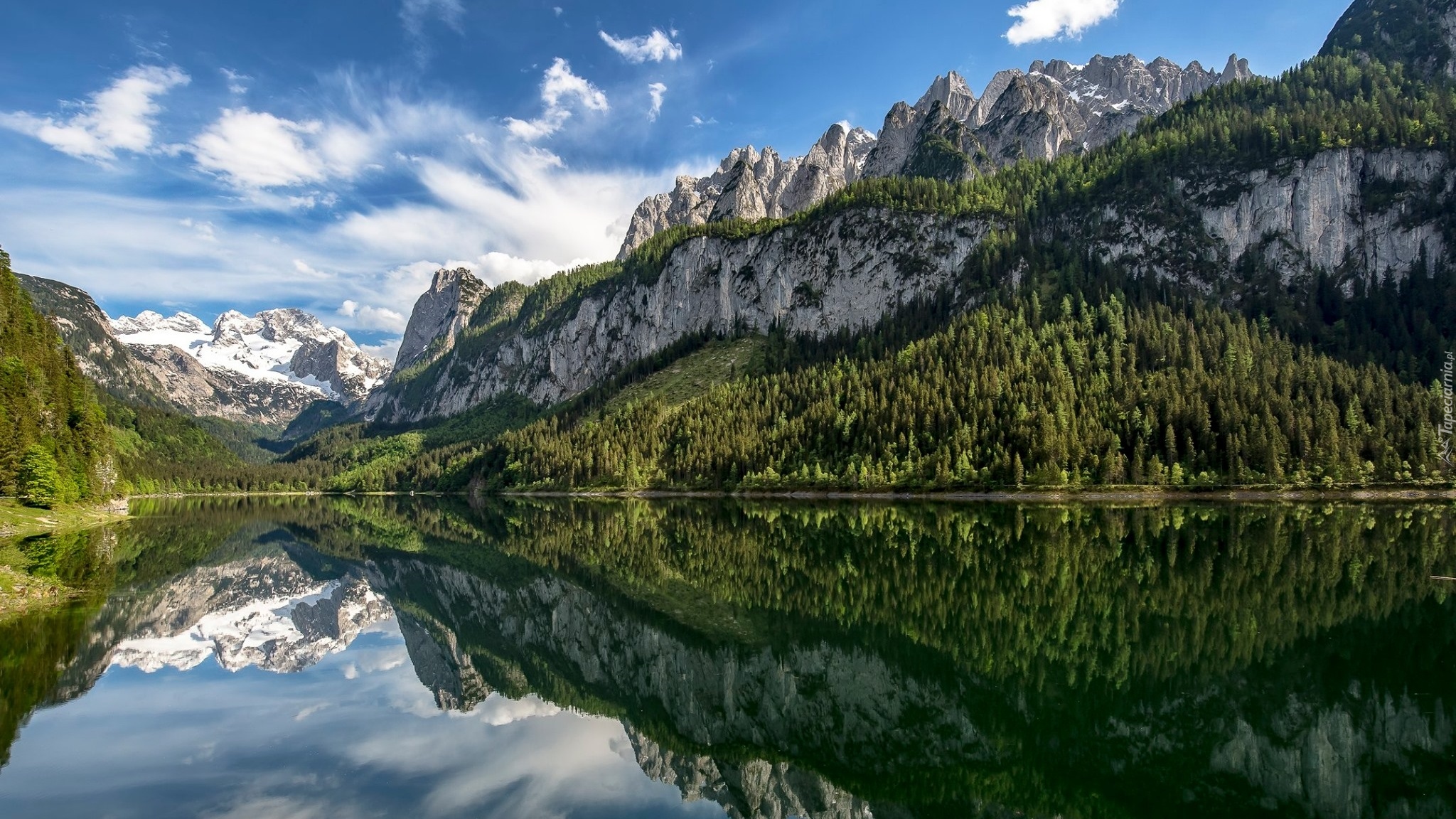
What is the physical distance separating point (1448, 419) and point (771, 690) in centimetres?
12950

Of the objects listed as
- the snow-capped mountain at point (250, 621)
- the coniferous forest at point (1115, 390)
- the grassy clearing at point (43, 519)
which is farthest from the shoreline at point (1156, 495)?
the grassy clearing at point (43, 519)

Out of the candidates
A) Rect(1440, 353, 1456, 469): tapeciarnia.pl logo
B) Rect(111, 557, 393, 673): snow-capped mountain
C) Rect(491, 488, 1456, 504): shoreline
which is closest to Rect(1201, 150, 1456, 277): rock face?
Rect(1440, 353, 1456, 469): tapeciarnia.pl logo

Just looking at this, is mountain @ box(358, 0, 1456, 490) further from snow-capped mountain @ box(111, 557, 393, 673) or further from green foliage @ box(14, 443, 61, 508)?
green foliage @ box(14, 443, 61, 508)

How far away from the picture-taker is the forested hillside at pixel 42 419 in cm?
7481

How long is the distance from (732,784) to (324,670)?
65.1 ft

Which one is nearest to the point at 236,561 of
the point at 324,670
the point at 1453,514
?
the point at 324,670

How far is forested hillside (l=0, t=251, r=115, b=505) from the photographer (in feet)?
245

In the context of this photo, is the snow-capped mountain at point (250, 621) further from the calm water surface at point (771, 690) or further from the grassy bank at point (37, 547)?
the grassy bank at point (37, 547)

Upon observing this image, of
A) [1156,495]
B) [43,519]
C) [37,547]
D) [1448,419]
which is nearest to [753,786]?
[37,547]

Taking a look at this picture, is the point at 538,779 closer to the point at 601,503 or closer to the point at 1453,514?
the point at 1453,514

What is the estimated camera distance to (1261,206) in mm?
183500

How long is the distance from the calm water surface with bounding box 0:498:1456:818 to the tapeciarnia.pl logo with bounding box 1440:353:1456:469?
2763 inches

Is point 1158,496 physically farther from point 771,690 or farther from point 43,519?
point 43,519

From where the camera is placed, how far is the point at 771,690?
2408cm
